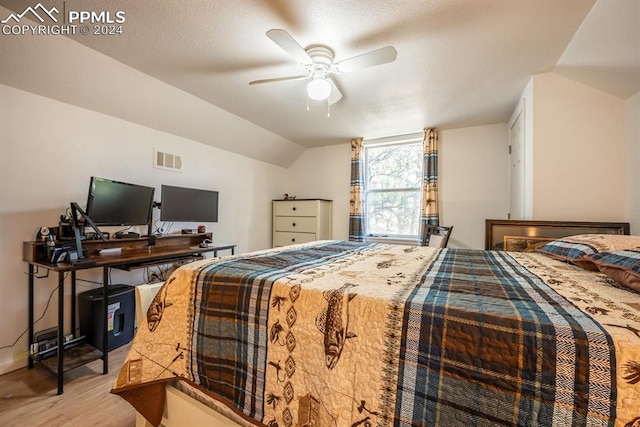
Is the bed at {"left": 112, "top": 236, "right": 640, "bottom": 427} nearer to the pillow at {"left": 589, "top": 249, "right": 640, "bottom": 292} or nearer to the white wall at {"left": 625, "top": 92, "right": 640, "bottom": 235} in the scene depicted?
the pillow at {"left": 589, "top": 249, "right": 640, "bottom": 292}

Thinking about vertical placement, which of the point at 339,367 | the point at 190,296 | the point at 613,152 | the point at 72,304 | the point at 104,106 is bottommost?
the point at 72,304

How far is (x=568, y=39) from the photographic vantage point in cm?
180

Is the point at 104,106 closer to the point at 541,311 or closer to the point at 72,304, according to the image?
the point at 72,304

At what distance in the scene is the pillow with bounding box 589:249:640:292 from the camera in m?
0.89

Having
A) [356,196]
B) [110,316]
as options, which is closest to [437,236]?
[356,196]

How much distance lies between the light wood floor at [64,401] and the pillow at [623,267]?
2.35 m

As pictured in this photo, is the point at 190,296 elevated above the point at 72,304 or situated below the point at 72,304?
above

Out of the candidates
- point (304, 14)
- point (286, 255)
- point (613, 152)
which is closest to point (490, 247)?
point (613, 152)

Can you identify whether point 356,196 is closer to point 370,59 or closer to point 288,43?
point 370,59

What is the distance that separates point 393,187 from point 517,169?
160cm

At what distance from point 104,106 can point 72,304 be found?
1735 mm

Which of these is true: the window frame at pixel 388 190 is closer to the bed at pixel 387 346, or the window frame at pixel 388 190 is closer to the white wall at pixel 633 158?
the white wall at pixel 633 158

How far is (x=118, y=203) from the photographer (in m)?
2.21

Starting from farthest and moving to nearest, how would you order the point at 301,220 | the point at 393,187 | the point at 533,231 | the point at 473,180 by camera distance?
the point at 301,220
the point at 393,187
the point at 473,180
the point at 533,231
